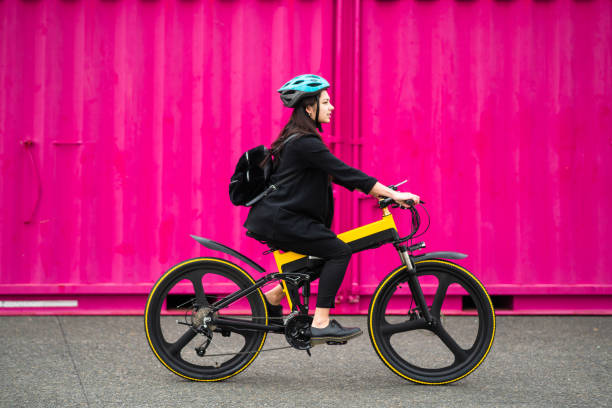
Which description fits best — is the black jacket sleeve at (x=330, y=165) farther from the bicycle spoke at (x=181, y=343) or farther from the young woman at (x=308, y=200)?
the bicycle spoke at (x=181, y=343)

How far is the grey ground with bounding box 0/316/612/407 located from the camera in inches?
159

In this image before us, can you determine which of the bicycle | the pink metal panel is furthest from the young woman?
the pink metal panel

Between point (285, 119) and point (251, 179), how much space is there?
224 centimetres

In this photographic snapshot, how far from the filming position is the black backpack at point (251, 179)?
13.9 ft

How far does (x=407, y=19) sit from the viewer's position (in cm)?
646

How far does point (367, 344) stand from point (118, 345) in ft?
6.00

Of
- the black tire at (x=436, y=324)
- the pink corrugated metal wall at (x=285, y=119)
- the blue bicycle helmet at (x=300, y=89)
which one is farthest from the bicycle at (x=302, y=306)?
the pink corrugated metal wall at (x=285, y=119)

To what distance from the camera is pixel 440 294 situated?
4.34 metres

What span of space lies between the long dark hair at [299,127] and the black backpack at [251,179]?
0.04 metres

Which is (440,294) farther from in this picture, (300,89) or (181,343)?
(181,343)

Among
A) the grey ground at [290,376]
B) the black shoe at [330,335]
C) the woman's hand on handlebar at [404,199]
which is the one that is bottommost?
the grey ground at [290,376]

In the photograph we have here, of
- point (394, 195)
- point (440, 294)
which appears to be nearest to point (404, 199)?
point (394, 195)

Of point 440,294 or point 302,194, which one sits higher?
point 302,194

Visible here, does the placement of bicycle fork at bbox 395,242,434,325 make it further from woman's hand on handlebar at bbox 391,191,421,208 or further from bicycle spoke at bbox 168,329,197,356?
bicycle spoke at bbox 168,329,197,356
